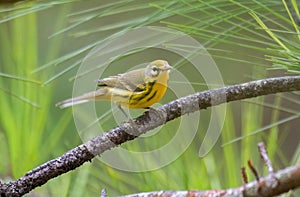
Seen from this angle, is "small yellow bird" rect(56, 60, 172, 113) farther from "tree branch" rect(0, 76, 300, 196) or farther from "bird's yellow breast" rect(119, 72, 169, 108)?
"tree branch" rect(0, 76, 300, 196)

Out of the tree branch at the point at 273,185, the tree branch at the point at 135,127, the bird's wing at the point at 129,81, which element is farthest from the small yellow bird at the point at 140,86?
the tree branch at the point at 273,185

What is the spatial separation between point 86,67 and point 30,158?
152 mm

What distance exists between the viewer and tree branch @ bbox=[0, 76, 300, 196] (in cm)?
62

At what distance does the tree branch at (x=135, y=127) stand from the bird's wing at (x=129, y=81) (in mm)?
126

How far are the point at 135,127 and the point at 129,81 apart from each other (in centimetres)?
18

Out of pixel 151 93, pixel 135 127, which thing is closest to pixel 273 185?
pixel 135 127

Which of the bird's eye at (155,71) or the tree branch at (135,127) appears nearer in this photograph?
the tree branch at (135,127)

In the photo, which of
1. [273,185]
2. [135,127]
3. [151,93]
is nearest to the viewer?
[273,185]

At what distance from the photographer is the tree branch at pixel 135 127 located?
0.62 meters

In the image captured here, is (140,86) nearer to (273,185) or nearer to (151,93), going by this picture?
(151,93)

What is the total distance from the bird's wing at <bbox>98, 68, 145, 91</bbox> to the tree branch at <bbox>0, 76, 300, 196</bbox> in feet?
0.41

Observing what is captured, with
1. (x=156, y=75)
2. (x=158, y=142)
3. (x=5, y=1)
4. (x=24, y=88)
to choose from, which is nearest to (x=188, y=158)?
(x=158, y=142)

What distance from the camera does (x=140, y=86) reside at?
2.65ft

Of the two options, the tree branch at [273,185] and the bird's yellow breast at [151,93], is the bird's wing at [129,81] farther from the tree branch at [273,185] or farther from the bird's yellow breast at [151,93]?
the tree branch at [273,185]
